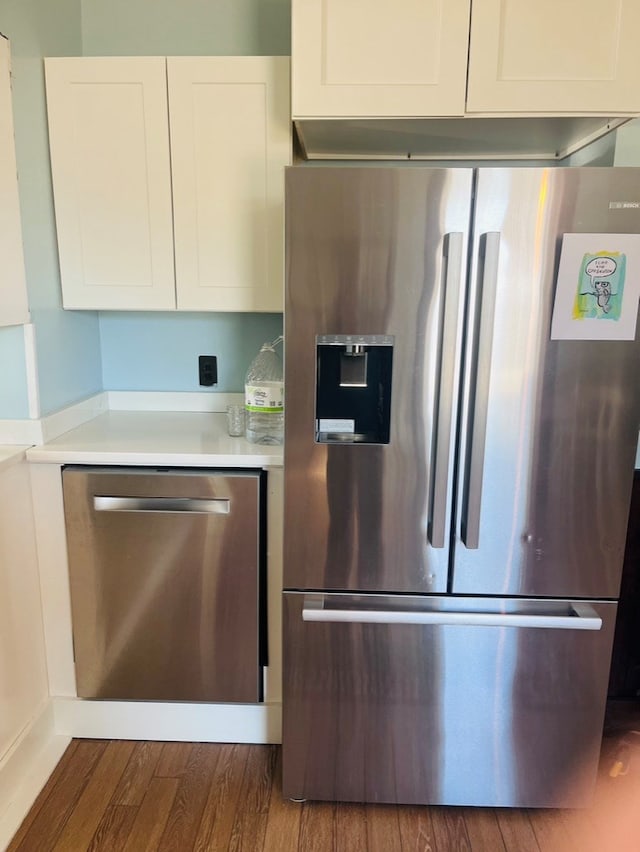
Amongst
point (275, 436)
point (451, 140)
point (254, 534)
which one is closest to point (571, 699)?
point (254, 534)

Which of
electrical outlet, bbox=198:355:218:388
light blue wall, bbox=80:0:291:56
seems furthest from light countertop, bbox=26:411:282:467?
light blue wall, bbox=80:0:291:56

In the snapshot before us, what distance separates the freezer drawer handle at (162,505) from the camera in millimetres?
1701

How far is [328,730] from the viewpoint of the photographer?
164 centimetres

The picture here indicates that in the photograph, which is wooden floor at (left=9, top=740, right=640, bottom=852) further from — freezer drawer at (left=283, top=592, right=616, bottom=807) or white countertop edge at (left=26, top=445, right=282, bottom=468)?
white countertop edge at (left=26, top=445, right=282, bottom=468)

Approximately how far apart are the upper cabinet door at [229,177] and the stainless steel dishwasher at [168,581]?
2.08 feet

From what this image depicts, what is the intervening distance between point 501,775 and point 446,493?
84 cm

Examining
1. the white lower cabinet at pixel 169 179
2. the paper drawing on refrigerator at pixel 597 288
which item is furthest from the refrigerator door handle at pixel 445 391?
the white lower cabinet at pixel 169 179

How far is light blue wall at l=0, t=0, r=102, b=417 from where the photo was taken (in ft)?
5.57

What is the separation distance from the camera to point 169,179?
1.86 metres

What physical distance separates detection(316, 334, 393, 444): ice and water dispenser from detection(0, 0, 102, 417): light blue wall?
92 cm

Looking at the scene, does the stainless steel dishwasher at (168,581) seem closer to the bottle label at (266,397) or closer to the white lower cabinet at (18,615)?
the white lower cabinet at (18,615)

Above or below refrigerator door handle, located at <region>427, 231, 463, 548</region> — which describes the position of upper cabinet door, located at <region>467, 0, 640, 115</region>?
above

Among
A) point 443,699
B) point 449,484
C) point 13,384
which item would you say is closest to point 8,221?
point 13,384

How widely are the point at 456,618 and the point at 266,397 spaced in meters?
0.84
